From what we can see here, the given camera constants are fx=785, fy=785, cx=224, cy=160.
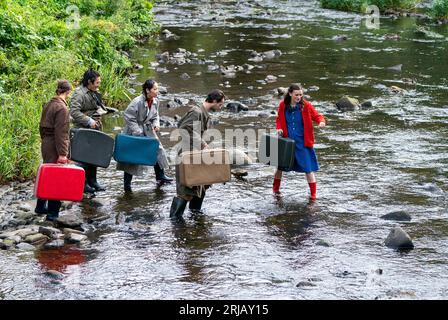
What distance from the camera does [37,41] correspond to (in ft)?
56.3

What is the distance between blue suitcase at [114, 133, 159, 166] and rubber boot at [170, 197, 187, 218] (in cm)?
125

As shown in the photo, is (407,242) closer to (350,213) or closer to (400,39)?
(350,213)

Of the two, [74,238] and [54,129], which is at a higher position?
[54,129]

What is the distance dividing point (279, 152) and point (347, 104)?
7.10 meters

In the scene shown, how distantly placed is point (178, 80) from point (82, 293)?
13712mm

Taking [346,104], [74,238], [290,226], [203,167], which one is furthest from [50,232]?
[346,104]

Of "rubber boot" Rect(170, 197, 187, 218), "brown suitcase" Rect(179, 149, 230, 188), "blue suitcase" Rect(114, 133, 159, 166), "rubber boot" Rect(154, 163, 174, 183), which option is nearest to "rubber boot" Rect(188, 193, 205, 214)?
"rubber boot" Rect(170, 197, 187, 218)

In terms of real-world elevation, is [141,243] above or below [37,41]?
below

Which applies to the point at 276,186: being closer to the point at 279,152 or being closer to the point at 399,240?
the point at 279,152

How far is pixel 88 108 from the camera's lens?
11.3 meters

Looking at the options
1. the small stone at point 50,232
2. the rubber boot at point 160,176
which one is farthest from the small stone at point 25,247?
the rubber boot at point 160,176

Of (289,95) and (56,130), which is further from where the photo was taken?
(289,95)

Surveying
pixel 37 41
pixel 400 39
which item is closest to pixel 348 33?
pixel 400 39

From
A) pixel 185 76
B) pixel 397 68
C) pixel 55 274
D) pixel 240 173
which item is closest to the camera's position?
pixel 55 274
